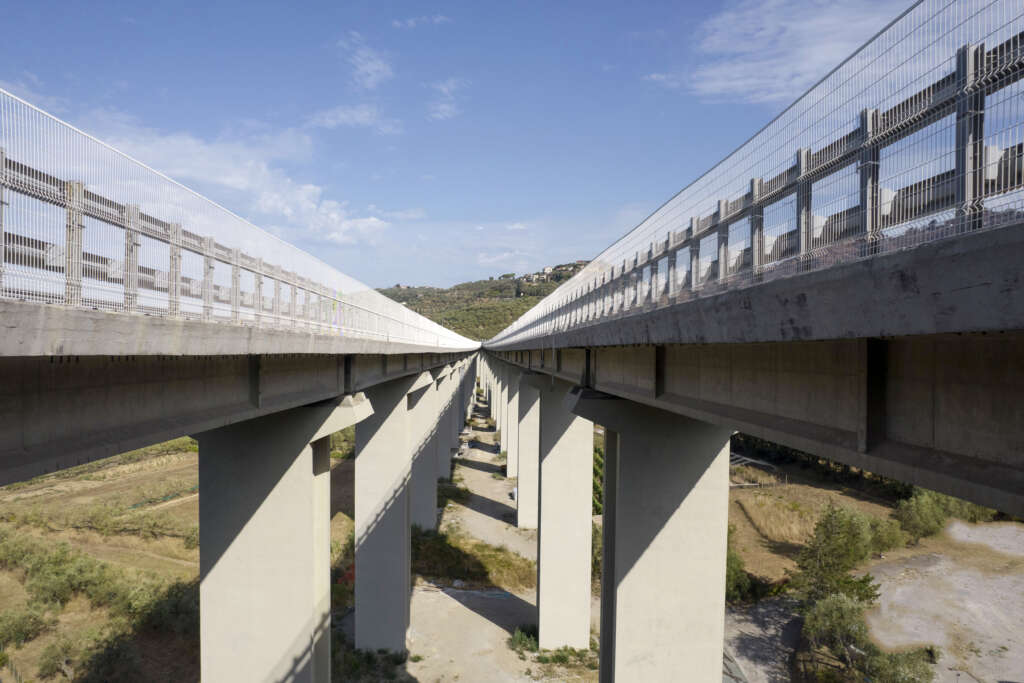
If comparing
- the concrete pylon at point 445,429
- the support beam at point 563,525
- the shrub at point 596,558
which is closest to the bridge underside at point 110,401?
the support beam at point 563,525

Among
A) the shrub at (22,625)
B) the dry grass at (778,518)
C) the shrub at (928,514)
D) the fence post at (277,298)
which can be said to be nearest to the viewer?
the fence post at (277,298)

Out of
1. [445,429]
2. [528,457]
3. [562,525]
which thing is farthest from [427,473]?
[562,525]

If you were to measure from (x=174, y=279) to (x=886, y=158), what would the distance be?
197 inches

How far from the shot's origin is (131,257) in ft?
14.0

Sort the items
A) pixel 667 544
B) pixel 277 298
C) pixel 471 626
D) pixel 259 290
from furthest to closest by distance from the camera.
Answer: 1. pixel 471 626
2. pixel 667 544
3. pixel 277 298
4. pixel 259 290

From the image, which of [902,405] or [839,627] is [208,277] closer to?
[902,405]

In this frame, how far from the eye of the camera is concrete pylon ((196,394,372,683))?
926cm

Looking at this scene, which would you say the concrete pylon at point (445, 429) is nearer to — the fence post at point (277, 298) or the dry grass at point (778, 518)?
the dry grass at point (778, 518)

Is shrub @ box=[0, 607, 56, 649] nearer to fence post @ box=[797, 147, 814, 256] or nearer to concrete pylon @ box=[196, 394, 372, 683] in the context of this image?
concrete pylon @ box=[196, 394, 372, 683]

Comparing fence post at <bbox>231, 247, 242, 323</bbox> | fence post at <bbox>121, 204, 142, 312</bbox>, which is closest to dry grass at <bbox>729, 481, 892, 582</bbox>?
fence post at <bbox>231, 247, 242, 323</bbox>

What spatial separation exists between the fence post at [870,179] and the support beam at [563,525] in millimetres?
13906

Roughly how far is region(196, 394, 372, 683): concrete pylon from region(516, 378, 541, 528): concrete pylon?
1966cm

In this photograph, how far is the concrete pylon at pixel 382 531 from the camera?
16828mm

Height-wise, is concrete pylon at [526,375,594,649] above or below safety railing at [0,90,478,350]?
below
